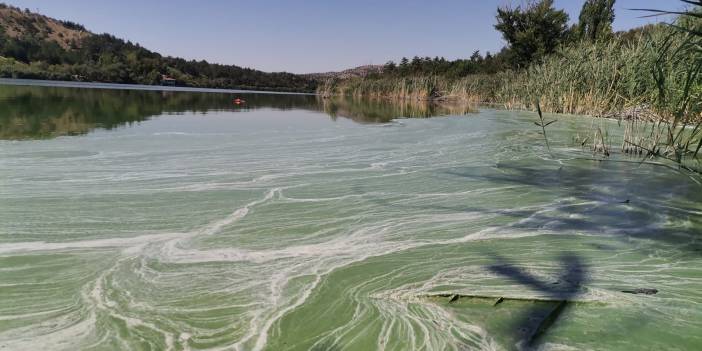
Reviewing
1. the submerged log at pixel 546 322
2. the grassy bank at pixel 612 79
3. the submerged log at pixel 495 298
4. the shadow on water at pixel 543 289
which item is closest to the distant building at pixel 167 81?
the grassy bank at pixel 612 79

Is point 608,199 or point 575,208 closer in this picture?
point 575,208

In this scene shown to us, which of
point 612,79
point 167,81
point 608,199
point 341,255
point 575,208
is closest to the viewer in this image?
point 341,255

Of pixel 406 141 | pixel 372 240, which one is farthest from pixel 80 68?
pixel 372 240

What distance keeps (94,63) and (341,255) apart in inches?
2884

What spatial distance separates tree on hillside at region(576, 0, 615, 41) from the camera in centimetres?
2143

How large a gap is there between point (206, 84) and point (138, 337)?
7374cm

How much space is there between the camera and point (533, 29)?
78.1 ft

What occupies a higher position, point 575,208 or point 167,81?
point 167,81

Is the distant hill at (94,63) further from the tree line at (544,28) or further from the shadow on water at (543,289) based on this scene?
the shadow on water at (543,289)

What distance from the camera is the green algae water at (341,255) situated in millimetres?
1530

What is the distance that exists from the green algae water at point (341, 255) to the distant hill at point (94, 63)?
58854mm

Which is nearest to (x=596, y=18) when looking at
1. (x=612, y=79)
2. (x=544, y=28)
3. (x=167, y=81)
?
(x=544, y=28)

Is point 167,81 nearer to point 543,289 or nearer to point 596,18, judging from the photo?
point 596,18

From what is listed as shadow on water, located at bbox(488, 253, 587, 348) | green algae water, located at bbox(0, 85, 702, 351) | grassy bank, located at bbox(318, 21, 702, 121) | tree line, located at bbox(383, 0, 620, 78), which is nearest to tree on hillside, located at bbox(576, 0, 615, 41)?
tree line, located at bbox(383, 0, 620, 78)
